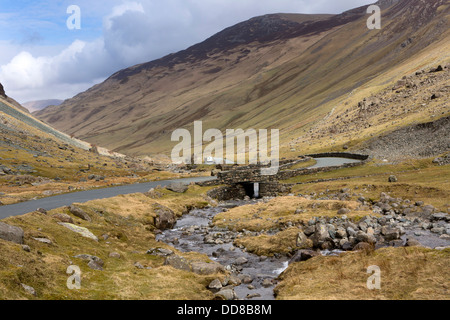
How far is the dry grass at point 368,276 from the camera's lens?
1898 centimetres

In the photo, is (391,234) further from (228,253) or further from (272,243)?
(228,253)

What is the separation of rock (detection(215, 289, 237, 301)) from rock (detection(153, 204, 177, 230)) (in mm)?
24441

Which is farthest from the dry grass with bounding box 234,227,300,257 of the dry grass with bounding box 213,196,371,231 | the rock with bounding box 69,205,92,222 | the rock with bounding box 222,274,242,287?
the rock with bounding box 69,205,92,222

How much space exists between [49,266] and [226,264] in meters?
15.0

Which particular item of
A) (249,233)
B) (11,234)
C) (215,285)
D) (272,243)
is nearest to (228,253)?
(272,243)

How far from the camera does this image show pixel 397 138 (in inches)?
3302

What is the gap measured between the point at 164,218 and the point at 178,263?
19.5 metres

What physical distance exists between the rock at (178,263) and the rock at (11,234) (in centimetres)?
1096

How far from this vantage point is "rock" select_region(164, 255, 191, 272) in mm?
27198

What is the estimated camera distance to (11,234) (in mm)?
22344

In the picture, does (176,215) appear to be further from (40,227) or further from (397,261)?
(397,261)
